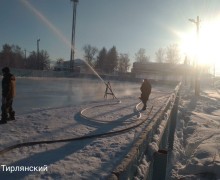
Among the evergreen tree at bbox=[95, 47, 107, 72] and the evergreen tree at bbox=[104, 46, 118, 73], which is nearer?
the evergreen tree at bbox=[104, 46, 118, 73]

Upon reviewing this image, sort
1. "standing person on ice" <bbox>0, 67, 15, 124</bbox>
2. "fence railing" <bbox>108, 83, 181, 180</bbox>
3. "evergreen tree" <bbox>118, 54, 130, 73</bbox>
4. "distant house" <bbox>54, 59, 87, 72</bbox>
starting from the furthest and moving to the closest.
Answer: "evergreen tree" <bbox>118, 54, 130, 73</bbox>
"distant house" <bbox>54, 59, 87, 72</bbox>
"standing person on ice" <bbox>0, 67, 15, 124</bbox>
"fence railing" <bbox>108, 83, 181, 180</bbox>

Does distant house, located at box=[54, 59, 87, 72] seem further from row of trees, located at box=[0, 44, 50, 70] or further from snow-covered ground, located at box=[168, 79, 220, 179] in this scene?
snow-covered ground, located at box=[168, 79, 220, 179]

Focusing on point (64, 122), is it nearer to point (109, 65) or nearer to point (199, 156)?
point (199, 156)

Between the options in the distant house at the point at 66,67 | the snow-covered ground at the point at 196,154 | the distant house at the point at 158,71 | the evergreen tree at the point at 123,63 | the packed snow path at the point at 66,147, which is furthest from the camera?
the evergreen tree at the point at 123,63

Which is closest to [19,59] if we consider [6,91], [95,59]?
[95,59]

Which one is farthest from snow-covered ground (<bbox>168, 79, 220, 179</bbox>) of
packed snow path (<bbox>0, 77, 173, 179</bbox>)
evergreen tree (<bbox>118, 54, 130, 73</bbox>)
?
evergreen tree (<bbox>118, 54, 130, 73</bbox>)

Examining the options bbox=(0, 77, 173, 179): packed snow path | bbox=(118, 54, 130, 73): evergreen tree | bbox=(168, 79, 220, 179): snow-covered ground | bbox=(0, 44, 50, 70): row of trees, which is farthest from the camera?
bbox=(118, 54, 130, 73): evergreen tree

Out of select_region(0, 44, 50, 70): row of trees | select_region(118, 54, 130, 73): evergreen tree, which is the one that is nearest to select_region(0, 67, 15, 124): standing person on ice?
select_region(0, 44, 50, 70): row of trees

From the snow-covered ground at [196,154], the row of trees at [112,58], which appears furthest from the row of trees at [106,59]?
the snow-covered ground at [196,154]

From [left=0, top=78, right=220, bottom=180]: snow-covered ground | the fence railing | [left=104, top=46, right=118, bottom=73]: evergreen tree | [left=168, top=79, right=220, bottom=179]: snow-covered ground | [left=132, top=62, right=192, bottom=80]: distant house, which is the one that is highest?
[left=104, top=46, right=118, bottom=73]: evergreen tree

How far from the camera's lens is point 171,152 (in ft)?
35.2

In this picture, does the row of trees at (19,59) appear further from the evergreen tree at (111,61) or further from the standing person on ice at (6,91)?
the standing person on ice at (6,91)

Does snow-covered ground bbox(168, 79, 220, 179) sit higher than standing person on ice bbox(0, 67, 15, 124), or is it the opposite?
standing person on ice bbox(0, 67, 15, 124)

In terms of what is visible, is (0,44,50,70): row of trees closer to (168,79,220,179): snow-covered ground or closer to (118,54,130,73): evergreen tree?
(118,54,130,73): evergreen tree
